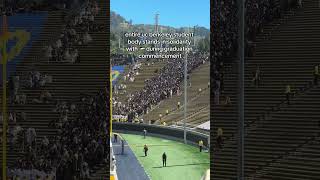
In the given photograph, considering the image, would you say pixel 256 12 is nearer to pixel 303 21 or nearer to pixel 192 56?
pixel 303 21

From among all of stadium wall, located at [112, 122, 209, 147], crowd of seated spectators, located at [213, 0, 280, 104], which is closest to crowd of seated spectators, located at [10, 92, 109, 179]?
crowd of seated spectators, located at [213, 0, 280, 104]

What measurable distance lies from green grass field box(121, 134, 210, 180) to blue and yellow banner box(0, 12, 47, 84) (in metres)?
7.45


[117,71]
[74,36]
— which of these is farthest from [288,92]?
[117,71]

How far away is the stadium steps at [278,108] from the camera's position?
377 inches

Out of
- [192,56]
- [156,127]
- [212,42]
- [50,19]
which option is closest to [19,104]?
[50,19]

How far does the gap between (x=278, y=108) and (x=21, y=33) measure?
5571 millimetres

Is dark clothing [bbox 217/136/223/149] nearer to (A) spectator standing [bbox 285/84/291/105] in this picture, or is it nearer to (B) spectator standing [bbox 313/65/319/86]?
(A) spectator standing [bbox 285/84/291/105]

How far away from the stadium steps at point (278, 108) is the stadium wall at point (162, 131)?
10.7m

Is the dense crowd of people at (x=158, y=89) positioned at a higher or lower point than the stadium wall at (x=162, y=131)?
higher

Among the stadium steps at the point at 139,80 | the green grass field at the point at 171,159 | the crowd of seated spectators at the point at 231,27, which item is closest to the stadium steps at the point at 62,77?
the crowd of seated spectators at the point at 231,27

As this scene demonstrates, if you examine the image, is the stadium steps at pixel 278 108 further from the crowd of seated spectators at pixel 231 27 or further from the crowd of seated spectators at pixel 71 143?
the crowd of seated spectators at pixel 71 143

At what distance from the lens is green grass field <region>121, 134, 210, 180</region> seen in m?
17.2

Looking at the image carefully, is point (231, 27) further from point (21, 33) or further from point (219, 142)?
point (21, 33)

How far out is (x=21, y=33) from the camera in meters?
10.8
